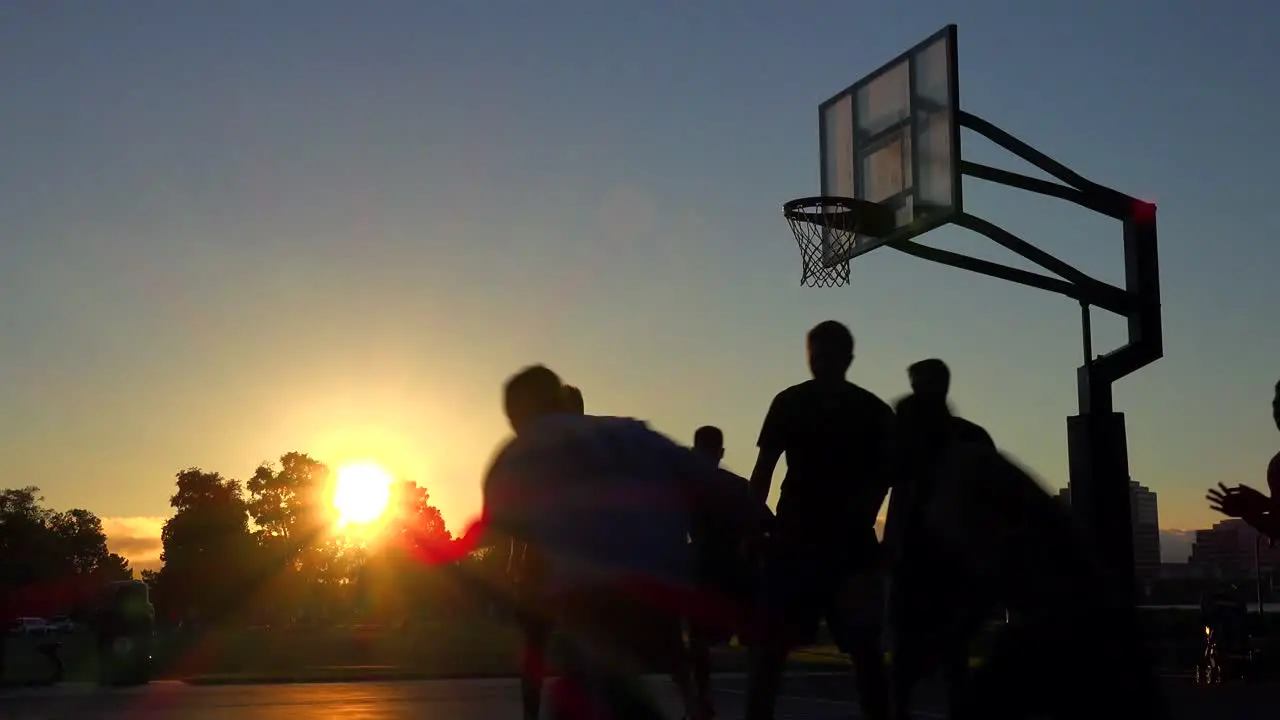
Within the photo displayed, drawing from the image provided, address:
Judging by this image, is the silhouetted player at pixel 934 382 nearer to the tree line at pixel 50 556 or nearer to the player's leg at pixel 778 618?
the player's leg at pixel 778 618

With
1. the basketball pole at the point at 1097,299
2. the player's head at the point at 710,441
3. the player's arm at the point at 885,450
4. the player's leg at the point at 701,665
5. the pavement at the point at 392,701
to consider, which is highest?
the basketball pole at the point at 1097,299

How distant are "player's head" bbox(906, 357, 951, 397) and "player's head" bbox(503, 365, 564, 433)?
206 cm

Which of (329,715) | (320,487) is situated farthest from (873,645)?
(320,487)

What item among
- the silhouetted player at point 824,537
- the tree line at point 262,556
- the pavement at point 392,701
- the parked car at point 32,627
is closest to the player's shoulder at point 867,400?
the silhouetted player at point 824,537

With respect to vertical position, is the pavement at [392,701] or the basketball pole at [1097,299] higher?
the basketball pole at [1097,299]

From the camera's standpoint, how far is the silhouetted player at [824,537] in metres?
6.84

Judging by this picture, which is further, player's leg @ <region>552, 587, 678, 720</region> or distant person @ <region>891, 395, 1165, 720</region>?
player's leg @ <region>552, 587, 678, 720</region>

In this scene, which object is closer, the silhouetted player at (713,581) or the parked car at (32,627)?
the silhouetted player at (713,581)

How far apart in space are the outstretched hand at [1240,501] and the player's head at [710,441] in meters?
4.41

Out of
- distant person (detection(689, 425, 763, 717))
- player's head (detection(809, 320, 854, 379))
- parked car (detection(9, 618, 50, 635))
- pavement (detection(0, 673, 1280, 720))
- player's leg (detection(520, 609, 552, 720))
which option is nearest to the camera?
player's head (detection(809, 320, 854, 379))

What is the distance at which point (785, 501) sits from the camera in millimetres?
7047

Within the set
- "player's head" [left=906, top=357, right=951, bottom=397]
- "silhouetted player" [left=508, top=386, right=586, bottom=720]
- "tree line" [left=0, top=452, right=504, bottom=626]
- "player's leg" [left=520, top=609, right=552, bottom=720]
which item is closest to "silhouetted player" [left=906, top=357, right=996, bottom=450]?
"player's head" [left=906, top=357, right=951, bottom=397]

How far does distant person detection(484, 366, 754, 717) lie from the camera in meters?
5.03

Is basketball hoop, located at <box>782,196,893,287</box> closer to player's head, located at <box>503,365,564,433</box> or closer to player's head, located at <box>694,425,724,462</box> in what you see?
player's head, located at <box>694,425,724,462</box>
